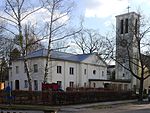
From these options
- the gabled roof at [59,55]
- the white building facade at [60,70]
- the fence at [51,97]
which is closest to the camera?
the fence at [51,97]

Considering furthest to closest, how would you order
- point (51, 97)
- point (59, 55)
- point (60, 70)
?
1. point (59, 55)
2. point (60, 70)
3. point (51, 97)

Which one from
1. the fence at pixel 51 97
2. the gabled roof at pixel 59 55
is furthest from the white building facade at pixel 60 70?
the fence at pixel 51 97

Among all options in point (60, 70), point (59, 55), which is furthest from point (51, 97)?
point (59, 55)

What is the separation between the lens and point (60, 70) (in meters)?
65.9

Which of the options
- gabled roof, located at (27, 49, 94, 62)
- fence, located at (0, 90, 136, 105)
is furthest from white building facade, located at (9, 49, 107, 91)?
fence, located at (0, 90, 136, 105)

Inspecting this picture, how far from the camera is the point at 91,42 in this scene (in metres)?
86.2

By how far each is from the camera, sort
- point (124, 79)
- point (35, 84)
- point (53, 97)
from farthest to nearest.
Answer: point (124, 79)
point (35, 84)
point (53, 97)

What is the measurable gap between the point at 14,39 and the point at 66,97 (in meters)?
14.1

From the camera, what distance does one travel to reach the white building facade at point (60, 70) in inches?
2522

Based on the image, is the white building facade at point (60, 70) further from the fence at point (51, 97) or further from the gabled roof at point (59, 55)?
the fence at point (51, 97)

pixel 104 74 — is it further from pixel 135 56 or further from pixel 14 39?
pixel 14 39

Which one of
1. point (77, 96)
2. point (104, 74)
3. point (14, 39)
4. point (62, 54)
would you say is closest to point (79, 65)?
point (62, 54)

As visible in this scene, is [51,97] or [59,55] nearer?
[51,97]

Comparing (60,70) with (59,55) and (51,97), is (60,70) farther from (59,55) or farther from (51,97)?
(51,97)
